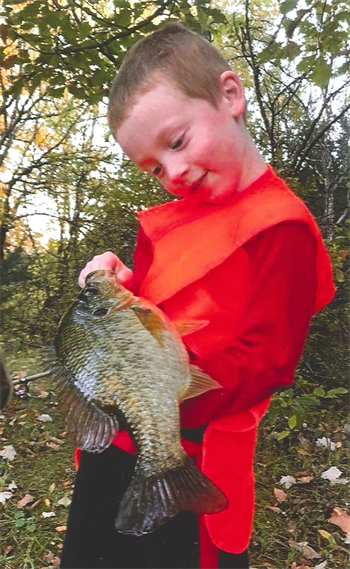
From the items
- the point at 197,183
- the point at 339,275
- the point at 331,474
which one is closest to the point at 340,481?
the point at 331,474

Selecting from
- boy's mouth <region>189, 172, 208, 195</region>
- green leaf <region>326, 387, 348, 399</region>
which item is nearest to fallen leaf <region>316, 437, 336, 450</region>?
green leaf <region>326, 387, 348, 399</region>

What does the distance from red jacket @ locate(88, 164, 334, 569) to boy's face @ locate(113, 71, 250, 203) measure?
0.04m

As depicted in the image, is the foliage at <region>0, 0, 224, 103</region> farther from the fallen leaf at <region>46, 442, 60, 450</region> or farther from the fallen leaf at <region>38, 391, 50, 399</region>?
the fallen leaf at <region>46, 442, 60, 450</region>

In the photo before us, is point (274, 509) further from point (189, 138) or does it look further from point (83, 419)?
point (189, 138)

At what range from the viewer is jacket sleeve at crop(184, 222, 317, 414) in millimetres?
697

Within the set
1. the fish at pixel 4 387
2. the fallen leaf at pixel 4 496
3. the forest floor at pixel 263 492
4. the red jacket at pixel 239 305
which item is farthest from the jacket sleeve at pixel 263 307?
the fallen leaf at pixel 4 496

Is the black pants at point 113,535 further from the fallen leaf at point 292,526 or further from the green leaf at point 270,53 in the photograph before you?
the green leaf at point 270,53

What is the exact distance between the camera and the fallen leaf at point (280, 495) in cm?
117

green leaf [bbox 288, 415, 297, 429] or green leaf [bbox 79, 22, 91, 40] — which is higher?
green leaf [bbox 79, 22, 91, 40]

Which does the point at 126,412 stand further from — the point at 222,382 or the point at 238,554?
the point at 238,554

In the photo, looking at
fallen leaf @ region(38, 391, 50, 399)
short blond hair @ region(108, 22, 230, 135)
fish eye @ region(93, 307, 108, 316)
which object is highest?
short blond hair @ region(108, 22, 230, 135)

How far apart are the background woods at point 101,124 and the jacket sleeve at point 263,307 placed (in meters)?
0.34

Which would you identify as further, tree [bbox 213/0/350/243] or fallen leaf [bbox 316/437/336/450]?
fallen leaf [bbox 316/437/336/450]

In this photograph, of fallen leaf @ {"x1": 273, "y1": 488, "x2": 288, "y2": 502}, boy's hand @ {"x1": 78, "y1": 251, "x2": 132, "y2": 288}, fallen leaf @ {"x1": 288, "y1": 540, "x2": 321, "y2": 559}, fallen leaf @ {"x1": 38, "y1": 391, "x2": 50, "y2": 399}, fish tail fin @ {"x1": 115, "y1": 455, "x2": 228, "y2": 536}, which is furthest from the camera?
fallen leaf @ {"x1": 273, "y1": 488, "x2": 288, "y2": 502}
